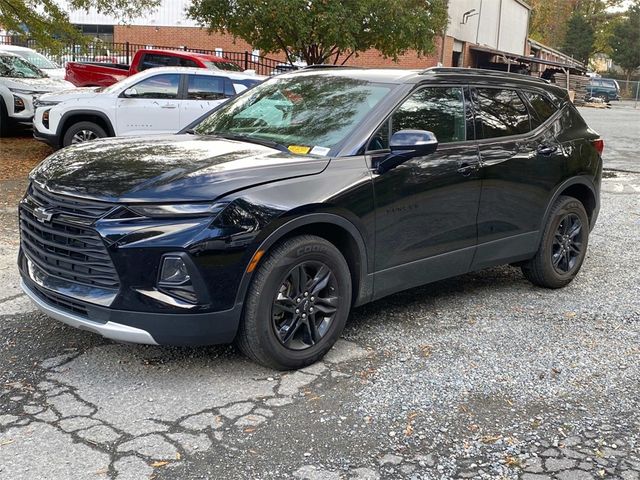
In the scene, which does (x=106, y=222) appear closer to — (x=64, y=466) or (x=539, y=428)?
(x=64, y=466)

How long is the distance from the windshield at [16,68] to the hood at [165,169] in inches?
469

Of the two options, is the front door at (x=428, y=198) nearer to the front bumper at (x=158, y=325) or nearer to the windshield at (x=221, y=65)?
the front bumper at (x=158, y=325)

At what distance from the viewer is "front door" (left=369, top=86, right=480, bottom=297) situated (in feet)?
14.9

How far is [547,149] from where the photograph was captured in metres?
5.74

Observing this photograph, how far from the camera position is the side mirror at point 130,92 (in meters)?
11.5

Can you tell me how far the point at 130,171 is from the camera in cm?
394

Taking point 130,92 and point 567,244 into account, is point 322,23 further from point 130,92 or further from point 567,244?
point 567,244

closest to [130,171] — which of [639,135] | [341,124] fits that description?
[341,124]

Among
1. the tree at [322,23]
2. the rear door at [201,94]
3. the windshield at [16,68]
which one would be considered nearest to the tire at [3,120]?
the windshield at [16,68]

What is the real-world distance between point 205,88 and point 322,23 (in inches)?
239

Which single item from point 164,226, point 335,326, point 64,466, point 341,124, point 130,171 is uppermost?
point 341,124

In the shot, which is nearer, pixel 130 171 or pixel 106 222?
pixel 106 222

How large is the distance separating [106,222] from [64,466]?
1.22m

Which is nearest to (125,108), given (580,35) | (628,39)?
(580,35)
